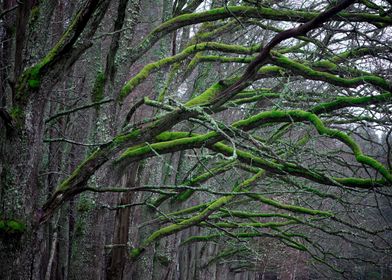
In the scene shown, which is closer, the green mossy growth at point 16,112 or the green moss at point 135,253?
the green mossy growth at point 16,112

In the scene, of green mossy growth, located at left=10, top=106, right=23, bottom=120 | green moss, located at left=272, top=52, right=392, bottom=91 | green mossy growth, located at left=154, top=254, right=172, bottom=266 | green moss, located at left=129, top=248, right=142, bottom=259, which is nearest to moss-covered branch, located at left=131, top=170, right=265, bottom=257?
green moss, located at left=129, top=248, right=142, bottom=259

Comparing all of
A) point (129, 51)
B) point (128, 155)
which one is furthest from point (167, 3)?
point (128, 155)

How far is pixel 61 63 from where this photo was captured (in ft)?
12.4

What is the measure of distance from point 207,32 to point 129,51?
263cm

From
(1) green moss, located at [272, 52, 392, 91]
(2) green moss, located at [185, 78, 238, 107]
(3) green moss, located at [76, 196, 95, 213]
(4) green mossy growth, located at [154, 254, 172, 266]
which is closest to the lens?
(1) green moss, located at [272, 52, 392, 91]

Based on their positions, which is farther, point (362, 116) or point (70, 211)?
point (70, 211)

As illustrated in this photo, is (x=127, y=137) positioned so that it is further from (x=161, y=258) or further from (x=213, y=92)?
(x=161, y=258)

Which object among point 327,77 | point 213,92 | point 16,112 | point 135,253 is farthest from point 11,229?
Result: point 135,253

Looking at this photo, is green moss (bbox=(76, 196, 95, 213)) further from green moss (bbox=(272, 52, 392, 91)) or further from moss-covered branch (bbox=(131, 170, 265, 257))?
green moss (bbox=(272, 52, 392, 91))

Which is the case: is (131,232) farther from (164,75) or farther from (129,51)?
(129,51)

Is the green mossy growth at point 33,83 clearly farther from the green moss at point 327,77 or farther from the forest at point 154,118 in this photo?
the green moss at point 327,77

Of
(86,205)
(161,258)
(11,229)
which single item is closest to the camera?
(11,229)

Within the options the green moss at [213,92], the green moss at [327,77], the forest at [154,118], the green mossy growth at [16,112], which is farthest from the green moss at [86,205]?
the green moss at [327,77]

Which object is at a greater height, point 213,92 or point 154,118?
point 213,92
